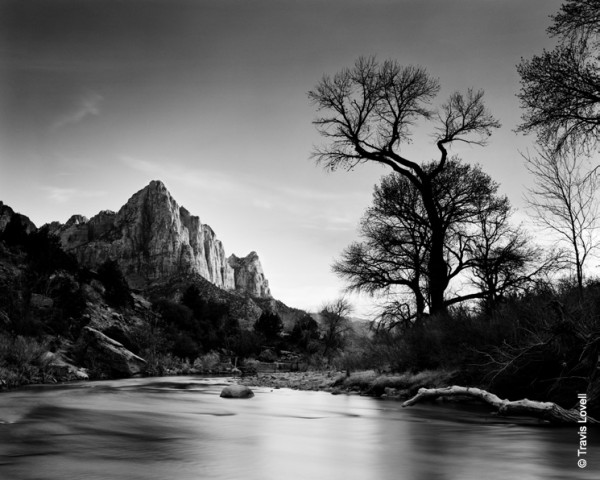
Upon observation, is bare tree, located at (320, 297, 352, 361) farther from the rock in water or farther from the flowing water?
the flowing water

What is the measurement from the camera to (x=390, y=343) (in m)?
16.7

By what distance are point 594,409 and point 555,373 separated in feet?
5.37

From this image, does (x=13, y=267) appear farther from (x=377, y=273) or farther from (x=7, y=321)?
(x=377, y=273)

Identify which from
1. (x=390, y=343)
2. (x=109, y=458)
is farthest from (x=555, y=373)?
(x=390, y=343)

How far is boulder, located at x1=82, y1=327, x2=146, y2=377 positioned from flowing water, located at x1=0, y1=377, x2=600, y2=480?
22417 millimetres

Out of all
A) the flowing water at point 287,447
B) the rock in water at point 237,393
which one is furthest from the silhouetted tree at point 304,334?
the flowing water at point 287,447

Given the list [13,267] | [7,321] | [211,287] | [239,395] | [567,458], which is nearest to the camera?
[567,458]

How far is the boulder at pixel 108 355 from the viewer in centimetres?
3009

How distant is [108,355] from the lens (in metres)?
30.5

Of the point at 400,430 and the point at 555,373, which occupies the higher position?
the point at 555,373

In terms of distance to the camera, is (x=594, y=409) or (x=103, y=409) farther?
(x=103, y=409)

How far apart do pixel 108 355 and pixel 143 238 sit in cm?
11767

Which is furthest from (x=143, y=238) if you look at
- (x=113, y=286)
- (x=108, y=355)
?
(x=108, y=355)

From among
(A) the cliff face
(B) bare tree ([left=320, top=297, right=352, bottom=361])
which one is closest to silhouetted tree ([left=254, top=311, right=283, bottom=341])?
(B) bare tree ([left=320, top=297, right=352, bottom=361])
